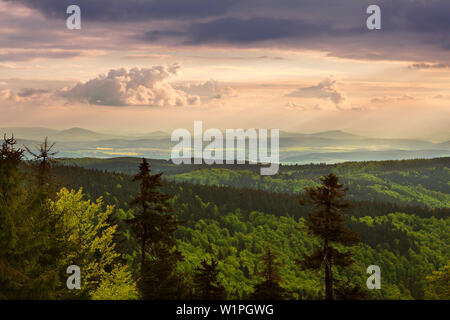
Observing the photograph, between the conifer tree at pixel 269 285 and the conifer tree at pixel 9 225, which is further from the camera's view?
the conifer tree at pixel 269 285

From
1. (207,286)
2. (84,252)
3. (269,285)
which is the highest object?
(84,252)

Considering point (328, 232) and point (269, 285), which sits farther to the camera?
point (269, 285)

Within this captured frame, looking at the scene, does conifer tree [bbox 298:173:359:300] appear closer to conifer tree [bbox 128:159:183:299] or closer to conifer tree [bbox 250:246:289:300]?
conifer tree [bbox 250:246:289:300]


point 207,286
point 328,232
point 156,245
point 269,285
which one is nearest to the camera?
point 328,232

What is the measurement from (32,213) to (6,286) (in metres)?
4.01

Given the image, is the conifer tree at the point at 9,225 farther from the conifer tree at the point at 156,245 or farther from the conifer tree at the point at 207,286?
the conifer tree at the point at 207,286

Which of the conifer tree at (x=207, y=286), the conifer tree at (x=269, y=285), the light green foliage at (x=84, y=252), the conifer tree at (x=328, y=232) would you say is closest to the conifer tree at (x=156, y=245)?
the light green foliage at (x=84, y=252)

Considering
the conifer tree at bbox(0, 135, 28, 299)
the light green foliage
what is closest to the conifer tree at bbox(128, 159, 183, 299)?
the light green foliage

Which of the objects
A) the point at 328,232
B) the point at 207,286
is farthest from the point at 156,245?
the point at 328,232

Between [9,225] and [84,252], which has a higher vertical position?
[9,225]

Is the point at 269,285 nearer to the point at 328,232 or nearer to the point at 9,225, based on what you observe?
the point at 328,232

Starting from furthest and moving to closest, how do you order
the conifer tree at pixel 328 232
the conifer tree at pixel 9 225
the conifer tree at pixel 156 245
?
the conifer tree at pixel 156 245
the conifer tree at pixel 328 232
the conifer tree at pixel 9 225

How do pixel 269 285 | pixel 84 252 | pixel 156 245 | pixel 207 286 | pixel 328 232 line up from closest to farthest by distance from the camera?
1. pixel 328 232
2. pixel 84 252
3. pixel 269 285
4. pixel 207 286
5. pixel 156 245
